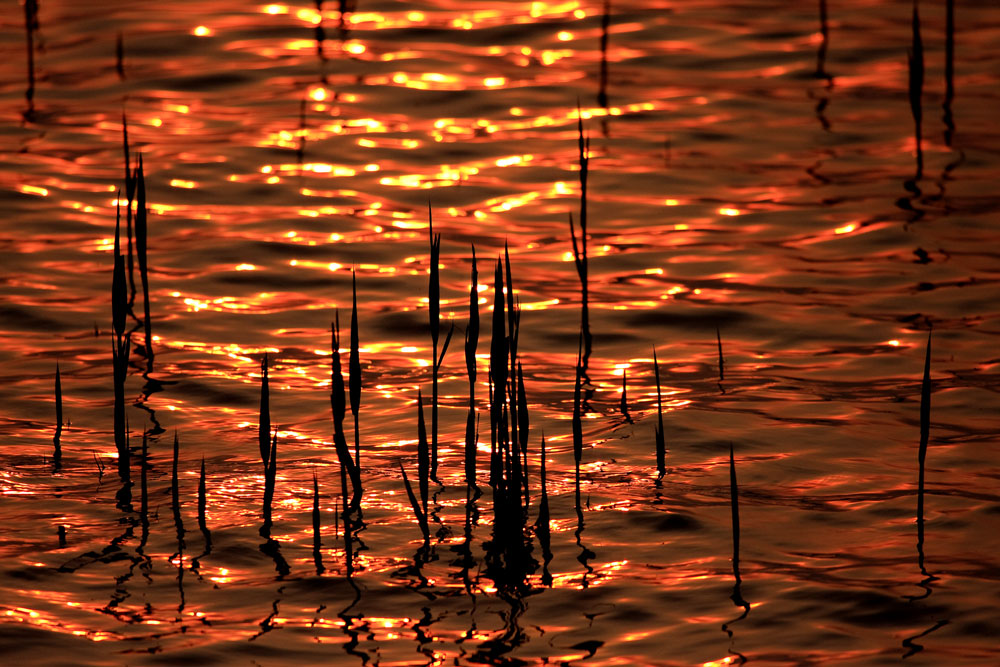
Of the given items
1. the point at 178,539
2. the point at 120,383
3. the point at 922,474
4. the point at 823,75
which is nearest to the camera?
the point at 922,474

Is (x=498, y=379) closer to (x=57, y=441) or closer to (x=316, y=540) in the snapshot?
(x=316, y=540)

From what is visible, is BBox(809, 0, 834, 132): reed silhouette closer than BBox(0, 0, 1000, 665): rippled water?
No

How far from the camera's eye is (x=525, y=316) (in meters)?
6.35

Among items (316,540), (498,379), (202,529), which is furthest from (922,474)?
(202,529)

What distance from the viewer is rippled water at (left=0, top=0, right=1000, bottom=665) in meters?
4.05

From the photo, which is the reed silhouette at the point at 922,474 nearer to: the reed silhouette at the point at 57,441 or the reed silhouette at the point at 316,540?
the reed silhouette at the point at 316,540

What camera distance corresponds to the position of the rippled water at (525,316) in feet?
13.3

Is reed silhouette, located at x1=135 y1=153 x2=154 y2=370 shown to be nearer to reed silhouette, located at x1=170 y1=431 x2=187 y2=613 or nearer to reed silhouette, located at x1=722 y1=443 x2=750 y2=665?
reed silhouette, located at x1=170 y1=431 x2=187 y2=613

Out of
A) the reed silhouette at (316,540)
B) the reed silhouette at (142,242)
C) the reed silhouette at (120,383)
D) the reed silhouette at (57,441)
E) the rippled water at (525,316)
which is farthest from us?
the reed silhouette at (142,242)

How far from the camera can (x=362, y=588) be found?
13.5ft

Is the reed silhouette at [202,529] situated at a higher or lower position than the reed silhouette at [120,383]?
lower

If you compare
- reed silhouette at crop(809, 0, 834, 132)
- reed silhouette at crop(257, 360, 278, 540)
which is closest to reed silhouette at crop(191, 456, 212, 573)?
reed silhouette at crop(257, 360, 278, 540)

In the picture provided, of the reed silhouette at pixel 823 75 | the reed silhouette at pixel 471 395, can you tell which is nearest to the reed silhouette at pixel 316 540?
the reed silhouette at pixel 471 395

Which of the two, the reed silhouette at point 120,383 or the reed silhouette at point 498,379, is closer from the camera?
the reed silhouette at point 498,379
